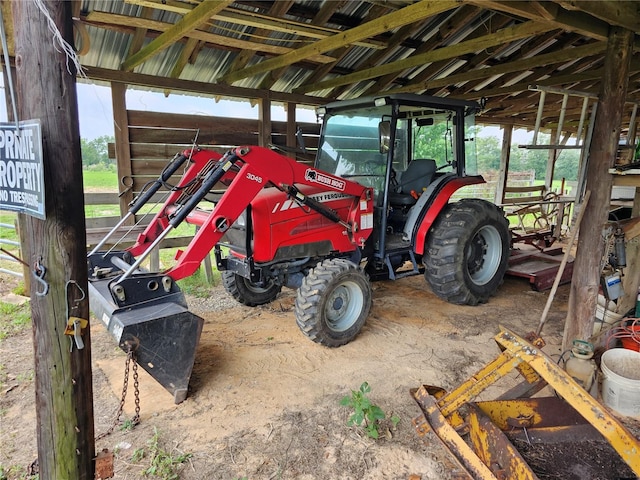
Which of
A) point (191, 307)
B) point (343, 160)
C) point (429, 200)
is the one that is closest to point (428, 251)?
point (429, 200)

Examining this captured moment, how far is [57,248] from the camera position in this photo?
1.43 meters

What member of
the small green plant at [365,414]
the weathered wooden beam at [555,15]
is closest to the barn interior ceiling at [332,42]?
the weathered wooden beam at [555,15]

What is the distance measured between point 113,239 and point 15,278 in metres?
1.35

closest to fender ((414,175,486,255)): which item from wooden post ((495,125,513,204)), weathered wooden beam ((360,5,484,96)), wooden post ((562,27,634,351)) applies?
wooden post ((562,27,634,351))

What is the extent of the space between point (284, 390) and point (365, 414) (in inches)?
25.3

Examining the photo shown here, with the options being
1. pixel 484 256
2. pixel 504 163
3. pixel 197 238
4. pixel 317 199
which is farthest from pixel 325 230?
pixel 504 163

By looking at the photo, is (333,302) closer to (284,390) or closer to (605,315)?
(284,390)

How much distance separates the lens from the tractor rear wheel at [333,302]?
130 inches

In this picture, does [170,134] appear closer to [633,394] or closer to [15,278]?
[15,278]

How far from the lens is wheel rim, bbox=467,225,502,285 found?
4664 millimetres

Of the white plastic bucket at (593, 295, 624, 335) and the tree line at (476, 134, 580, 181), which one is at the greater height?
the tree line at (476, 134, 580, 181)

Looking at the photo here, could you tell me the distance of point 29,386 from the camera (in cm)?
285

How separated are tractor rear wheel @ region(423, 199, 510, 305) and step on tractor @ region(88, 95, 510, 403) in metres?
0.01

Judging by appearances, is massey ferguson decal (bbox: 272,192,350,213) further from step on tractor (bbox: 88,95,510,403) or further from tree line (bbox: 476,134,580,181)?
tree line (bbox: 476,134,580,181)
